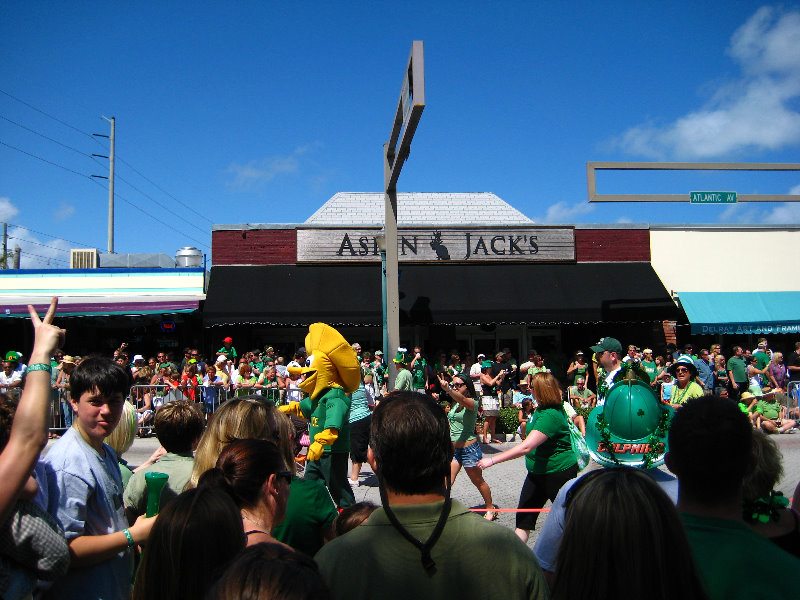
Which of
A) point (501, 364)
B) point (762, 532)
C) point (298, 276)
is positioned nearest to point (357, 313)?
point (298, 276)

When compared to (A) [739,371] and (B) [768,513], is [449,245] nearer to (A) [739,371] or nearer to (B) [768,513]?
(A) [739,371]

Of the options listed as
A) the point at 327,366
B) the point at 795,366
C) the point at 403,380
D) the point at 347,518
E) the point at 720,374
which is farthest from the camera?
the point at 795,366

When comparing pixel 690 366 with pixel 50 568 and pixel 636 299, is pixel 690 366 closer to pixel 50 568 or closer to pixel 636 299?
pixel 50 568

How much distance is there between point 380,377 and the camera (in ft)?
49.5

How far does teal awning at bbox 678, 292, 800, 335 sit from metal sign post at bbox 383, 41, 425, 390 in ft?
36.4

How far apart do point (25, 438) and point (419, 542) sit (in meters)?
1.27

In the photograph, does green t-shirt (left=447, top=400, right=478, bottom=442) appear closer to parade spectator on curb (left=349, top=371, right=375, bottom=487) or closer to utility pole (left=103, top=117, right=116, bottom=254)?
parade spectator on curb (left=349, top=371, right=375, bottom=487)

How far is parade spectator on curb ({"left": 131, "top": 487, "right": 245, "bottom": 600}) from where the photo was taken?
1.93 metres

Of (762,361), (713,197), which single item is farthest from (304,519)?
(762,361)

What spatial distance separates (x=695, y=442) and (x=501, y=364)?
13345mm

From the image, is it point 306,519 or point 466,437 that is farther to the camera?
point 466,437

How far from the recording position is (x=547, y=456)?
525 centimetres

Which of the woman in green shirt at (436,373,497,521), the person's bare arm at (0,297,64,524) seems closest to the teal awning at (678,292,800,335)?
the woman in green shirt at (436,373,497,521)

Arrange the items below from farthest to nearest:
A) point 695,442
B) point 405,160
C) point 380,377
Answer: point 380,377 → point 405,160 → point 695,442
